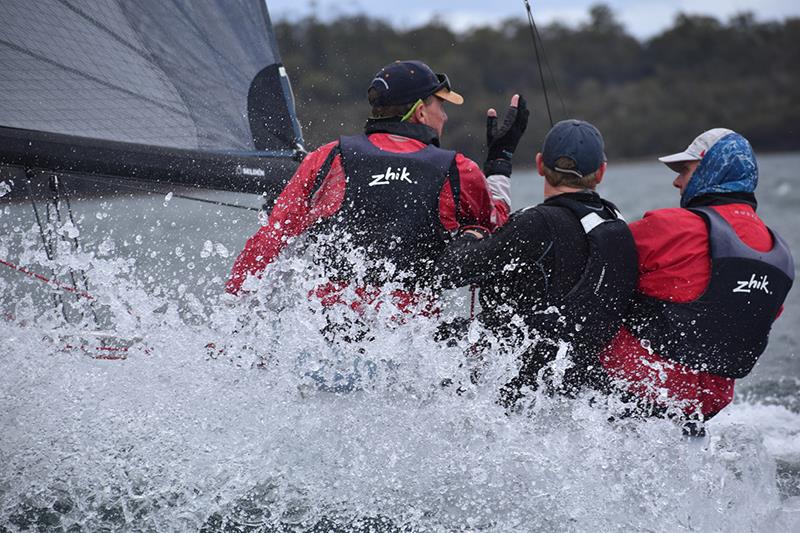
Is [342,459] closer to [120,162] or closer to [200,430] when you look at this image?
[200,430]

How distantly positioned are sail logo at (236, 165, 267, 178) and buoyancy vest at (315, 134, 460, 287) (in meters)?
0.73

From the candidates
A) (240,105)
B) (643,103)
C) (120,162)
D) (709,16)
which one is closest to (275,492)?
(120,162)

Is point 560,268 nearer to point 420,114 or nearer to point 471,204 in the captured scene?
point 471,204

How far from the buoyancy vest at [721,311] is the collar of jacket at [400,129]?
826 mm

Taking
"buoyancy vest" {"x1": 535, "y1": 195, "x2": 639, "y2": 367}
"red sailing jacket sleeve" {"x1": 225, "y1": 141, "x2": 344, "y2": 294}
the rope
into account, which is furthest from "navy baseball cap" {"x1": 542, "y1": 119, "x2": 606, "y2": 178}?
the rope

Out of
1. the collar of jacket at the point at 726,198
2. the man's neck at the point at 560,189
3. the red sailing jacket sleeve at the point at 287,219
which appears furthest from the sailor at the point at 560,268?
the red sailing jacket sleeve at the point at 287,219

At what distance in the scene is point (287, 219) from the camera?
3.13 meters

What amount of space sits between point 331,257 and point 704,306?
3.71 ft

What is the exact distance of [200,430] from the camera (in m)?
3.12

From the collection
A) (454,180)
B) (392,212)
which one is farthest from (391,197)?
(454,180)

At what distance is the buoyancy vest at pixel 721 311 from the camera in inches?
117

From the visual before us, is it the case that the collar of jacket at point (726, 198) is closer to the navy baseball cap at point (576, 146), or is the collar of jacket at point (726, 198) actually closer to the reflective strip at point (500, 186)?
the navy baseball cap at point (576, 146)

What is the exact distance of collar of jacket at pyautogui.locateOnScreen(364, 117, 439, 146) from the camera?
10.2ft

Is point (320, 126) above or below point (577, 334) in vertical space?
above
